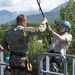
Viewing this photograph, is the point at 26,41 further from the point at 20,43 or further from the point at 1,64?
the point at 1,64

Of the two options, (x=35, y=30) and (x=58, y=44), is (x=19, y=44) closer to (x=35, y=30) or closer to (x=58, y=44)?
(x=35, y=30)

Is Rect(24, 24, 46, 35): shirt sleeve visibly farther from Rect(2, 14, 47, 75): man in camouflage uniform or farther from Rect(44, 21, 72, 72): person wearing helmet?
Rect(44, 21, 72, 72): person wearing helmet

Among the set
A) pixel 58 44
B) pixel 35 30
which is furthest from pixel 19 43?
pixel 58 44

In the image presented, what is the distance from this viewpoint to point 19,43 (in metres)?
6.05

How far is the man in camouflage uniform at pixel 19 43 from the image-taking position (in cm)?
595

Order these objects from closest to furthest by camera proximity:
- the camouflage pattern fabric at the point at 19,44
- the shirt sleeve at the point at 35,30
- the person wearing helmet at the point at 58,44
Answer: the shirt sleeve at the point at 35,30
the camouflage pattern fabric at the point at 19,44
the person wearing helmet at the point at 58,44

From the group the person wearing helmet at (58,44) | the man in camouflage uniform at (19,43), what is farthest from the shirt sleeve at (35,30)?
the person wearing helmet at (58,44)

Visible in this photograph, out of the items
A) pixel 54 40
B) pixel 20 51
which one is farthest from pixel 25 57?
pixel 54 40

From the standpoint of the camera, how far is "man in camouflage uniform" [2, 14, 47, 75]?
5.95 metres

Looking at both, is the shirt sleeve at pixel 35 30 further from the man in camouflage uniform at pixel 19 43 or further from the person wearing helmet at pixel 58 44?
the person wearing helmet at pixel 58 44

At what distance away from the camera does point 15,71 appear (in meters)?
6.14

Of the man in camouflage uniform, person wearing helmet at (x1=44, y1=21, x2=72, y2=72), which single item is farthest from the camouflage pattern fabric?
person wearing helmet at (x1=44, y1=21, x2=72, y2=72)

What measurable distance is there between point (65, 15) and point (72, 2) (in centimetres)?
284

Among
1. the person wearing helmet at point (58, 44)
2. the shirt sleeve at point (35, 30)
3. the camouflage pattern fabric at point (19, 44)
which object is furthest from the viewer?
the person wearing helmet at point (58, 44)
